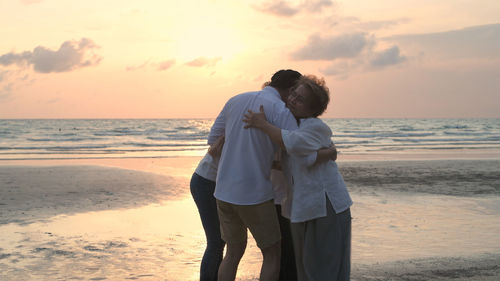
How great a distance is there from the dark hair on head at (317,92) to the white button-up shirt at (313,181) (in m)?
0.07

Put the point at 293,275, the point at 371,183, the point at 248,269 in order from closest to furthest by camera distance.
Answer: the point at 293,275 < the point at 248,269 < the point at 371,183

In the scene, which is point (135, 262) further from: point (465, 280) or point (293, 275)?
point (465, 280)

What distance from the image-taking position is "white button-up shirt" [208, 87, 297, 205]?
10.6 ft

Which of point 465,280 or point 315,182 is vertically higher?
point 315,182

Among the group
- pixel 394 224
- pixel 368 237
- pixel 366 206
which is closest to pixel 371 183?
pixel 366 206

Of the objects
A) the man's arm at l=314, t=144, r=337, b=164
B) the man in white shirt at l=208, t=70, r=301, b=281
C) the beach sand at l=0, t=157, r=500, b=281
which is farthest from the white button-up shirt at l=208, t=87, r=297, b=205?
the beach sand at l=0, t=157, r=500, b=281

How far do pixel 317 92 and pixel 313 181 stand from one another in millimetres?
539

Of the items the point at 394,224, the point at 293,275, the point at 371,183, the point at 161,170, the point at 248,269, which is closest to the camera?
the point at 293,275

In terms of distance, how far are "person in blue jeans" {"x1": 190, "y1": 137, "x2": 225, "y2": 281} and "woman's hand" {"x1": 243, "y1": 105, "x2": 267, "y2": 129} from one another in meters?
0.55

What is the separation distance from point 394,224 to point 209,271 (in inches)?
162

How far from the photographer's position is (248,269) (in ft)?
16.8

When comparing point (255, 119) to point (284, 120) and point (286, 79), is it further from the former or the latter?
point (286, 79)

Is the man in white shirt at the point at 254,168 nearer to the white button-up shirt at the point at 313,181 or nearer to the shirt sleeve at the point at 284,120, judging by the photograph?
the shirt sleeve at the point at 284,120

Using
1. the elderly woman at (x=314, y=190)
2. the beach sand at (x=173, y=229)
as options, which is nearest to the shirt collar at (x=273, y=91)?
the elderly woman at (x=314, y=190)
